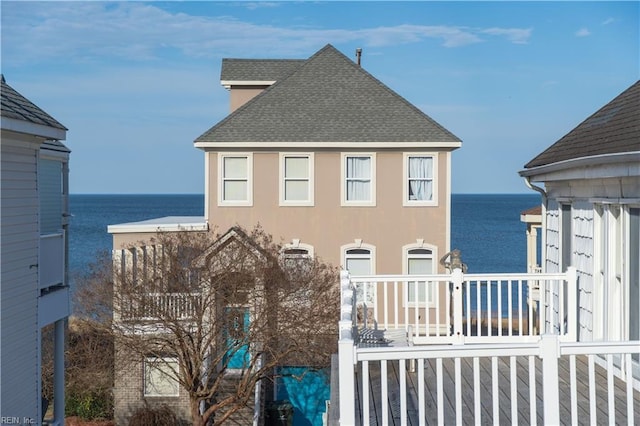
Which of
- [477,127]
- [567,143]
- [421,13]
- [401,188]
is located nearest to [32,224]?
[567,143]

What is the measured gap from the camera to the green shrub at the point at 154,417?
64.1 feet

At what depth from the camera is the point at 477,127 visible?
50125 millimetres

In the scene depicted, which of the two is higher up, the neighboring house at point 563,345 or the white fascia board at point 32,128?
the white fascia board at point 32,128

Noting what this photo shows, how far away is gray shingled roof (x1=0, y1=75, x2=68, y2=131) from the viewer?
33.7 ft

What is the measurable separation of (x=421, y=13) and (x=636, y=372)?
2416 cm

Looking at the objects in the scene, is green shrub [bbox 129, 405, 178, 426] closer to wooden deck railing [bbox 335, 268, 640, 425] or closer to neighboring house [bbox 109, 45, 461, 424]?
neighboring house [bbox 109, 45, 461, 424]

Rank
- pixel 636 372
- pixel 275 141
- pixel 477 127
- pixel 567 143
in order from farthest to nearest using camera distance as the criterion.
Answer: pixel 477 127
pixel 275 141
pixel 567 143
pixel 636 372

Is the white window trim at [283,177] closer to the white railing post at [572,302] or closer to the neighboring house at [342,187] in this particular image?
the neighboring house at [342,187]

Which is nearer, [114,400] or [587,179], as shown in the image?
[587,179]

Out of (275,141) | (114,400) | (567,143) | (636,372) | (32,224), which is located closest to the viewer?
(636,372)

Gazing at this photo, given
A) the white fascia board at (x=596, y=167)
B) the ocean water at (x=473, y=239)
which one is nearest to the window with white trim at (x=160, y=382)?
the white fascia board at (x=596, y=167)

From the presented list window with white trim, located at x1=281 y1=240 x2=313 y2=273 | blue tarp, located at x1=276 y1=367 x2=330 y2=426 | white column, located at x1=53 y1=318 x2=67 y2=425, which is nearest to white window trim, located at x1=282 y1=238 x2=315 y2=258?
window with white trim, located at x1=281 y1=240 x2=313 y2=273

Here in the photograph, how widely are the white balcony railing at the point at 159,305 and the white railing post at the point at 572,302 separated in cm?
1033

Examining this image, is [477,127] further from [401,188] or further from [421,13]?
[401,188]
